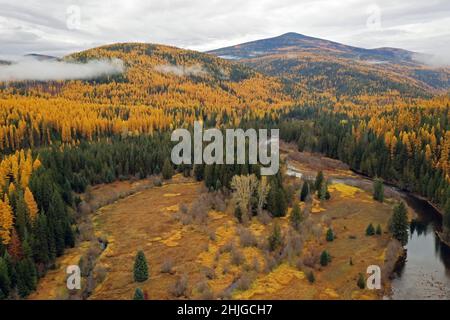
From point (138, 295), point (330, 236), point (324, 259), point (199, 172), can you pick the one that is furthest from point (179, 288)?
point (199, 172)

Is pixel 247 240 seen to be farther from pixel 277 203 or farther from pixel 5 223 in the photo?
pixel 5 223

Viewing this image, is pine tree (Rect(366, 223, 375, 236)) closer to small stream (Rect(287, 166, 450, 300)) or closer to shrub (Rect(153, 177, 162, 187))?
small stream (Rect(287, 166, 450, 300))

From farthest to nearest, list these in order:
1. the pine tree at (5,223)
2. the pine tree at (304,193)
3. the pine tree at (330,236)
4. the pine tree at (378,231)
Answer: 1. the pine tree at (304,193)
2. the pine tree at (378,231)
3. the pine tree at (330,236)
4. the pine tree at (5,223)

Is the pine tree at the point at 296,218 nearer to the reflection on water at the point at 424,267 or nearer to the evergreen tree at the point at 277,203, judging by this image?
the evergreen tree at the point at 277,203

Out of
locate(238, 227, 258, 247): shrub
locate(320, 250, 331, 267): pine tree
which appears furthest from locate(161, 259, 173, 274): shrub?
locate(320, 250, 331, 267): pine tree

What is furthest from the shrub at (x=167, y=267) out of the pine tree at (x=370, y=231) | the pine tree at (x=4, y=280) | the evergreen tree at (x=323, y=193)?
the evergreen tree at (x=323, y=193)
